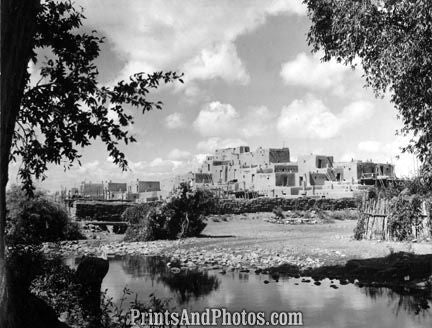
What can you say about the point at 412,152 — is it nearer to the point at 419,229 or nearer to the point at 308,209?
the point at 419,229

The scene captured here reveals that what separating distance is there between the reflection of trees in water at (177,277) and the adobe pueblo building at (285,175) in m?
24.9

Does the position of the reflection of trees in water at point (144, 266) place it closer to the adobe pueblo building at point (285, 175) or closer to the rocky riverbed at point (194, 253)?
the rocky riverbed at point (194, 253)

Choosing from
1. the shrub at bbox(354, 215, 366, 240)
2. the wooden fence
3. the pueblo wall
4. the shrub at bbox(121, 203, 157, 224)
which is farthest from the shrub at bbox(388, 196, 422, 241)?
the pueblo wall

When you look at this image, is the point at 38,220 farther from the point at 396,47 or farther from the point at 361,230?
the point at 396,47

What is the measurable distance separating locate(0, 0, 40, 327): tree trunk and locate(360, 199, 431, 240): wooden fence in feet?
42.9

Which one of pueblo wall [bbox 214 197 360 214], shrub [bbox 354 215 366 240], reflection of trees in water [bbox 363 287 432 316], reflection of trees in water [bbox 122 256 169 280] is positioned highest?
pueblo wall [bbox 214 197 360 214]

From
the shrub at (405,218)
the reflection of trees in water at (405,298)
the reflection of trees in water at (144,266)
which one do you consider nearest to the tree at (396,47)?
the reflection of trees in water at (405,298)

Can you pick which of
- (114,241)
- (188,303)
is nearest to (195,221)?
(114,241)

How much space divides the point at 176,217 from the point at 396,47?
12920 mm

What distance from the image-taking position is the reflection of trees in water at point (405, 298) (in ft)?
27.1

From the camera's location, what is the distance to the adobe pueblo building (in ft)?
134

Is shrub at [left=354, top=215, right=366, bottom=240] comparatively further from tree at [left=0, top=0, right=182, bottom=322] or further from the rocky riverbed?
tree at [left=0, top=0, right=182, bottom=322]

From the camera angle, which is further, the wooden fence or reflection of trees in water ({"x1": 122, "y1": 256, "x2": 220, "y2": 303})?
the wooden fence

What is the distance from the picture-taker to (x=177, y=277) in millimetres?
11320
